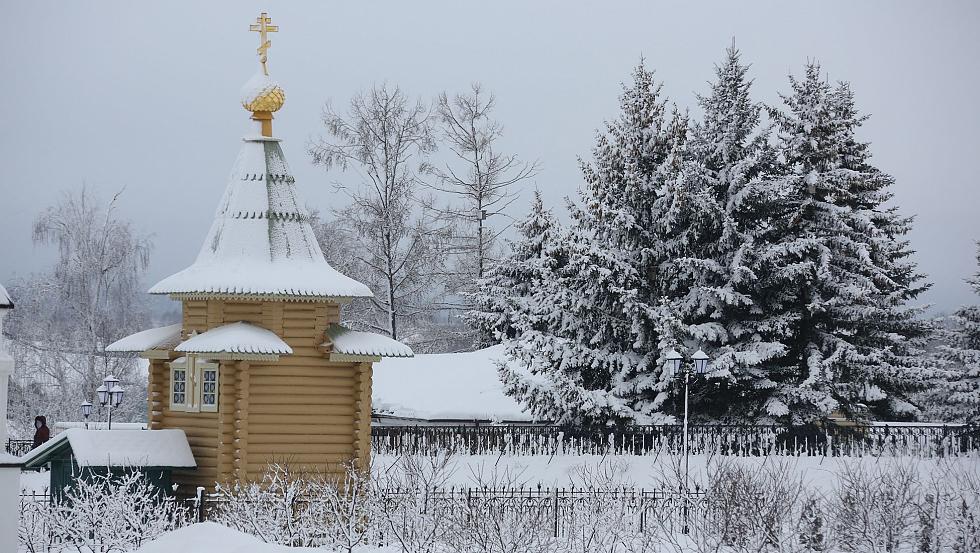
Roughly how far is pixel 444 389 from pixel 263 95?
38.5 feet

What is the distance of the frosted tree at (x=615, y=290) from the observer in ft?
84.8

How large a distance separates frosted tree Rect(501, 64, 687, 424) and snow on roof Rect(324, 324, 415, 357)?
6627 millimetres

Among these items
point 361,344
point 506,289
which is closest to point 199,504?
point 361,344

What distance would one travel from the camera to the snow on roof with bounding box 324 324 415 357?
63.1 ft

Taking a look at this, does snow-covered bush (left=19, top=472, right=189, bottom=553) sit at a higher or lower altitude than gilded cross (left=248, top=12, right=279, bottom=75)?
lower

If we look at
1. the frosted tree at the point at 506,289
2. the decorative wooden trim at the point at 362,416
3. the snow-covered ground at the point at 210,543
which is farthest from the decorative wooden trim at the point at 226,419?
the frosted tree at the point at 506,289

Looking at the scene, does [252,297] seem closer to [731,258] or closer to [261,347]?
[261,347]

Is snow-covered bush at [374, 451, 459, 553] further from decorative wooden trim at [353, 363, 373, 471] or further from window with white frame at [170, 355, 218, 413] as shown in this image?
window with white frame at [170, 355, 218, 413]

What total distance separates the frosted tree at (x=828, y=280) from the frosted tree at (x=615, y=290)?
261 centimetres

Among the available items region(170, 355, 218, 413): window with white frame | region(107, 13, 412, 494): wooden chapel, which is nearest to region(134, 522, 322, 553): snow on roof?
region(107, 13, 412, 494): wooden chapel

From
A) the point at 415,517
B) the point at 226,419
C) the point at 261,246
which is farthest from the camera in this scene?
the point at 261,246

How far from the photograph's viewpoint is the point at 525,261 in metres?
37.7

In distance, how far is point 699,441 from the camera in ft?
83.3

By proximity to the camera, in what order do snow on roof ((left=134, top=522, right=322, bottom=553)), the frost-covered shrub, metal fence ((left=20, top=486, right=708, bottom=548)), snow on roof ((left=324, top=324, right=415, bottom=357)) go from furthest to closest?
snow on roof ((left=324, top=324, right=415, bottom=357)) → the frost-covered shrub → metal fence ((left=20, top=486, right=708, bottom=548)) → snow on roof ((left=134, top=522, right=322, bottom=553))
